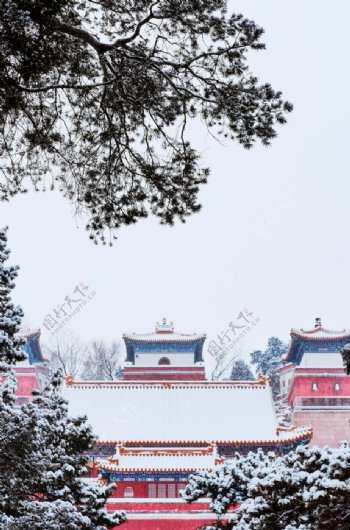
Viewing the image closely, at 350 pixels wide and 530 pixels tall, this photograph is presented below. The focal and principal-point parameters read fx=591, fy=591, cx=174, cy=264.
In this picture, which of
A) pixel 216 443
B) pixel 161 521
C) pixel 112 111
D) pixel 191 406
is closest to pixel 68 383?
pixel 191 406

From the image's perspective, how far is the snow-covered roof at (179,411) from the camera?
1751 centimetres

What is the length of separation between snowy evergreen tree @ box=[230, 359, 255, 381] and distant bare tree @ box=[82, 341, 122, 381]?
23.5ft

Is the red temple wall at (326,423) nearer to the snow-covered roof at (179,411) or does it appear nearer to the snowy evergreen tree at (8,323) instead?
the snow-covered roof at (179,411)

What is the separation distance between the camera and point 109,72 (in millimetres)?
3879

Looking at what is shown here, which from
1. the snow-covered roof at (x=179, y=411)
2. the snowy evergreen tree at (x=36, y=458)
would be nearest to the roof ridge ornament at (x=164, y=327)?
the snow-covered roof at (x=179, y=411)

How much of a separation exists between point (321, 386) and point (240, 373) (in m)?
11.5

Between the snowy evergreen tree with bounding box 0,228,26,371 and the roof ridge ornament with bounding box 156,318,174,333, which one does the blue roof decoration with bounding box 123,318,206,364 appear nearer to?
the roof ridge ornament with bounding box 156,318,174,333

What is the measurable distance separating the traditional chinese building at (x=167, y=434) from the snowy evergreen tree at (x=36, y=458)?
4.69 m

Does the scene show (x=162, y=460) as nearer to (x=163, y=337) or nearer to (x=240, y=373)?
(x=163, y=337)

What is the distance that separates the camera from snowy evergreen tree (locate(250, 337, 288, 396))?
40.3 metres

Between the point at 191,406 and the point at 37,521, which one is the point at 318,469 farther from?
the point at 191,406

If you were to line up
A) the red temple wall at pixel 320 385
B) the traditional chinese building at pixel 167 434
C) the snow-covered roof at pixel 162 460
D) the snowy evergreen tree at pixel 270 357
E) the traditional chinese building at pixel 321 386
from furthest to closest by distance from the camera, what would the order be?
the snowy evergreen tree at pixel 270 357, the red temple wall at pixel 320 385, the traditional chinese building at pixel 321 386, the snow-covered roof at pixel 162 460, the traditional chinese building at pixel 167 434

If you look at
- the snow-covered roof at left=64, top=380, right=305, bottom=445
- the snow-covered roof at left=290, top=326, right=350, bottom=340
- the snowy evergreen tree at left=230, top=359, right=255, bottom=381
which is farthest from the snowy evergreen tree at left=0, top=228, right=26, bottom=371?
the snowy evergreen tree at left=230, top=359, right=255, bottom=381

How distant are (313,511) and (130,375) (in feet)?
74.1
